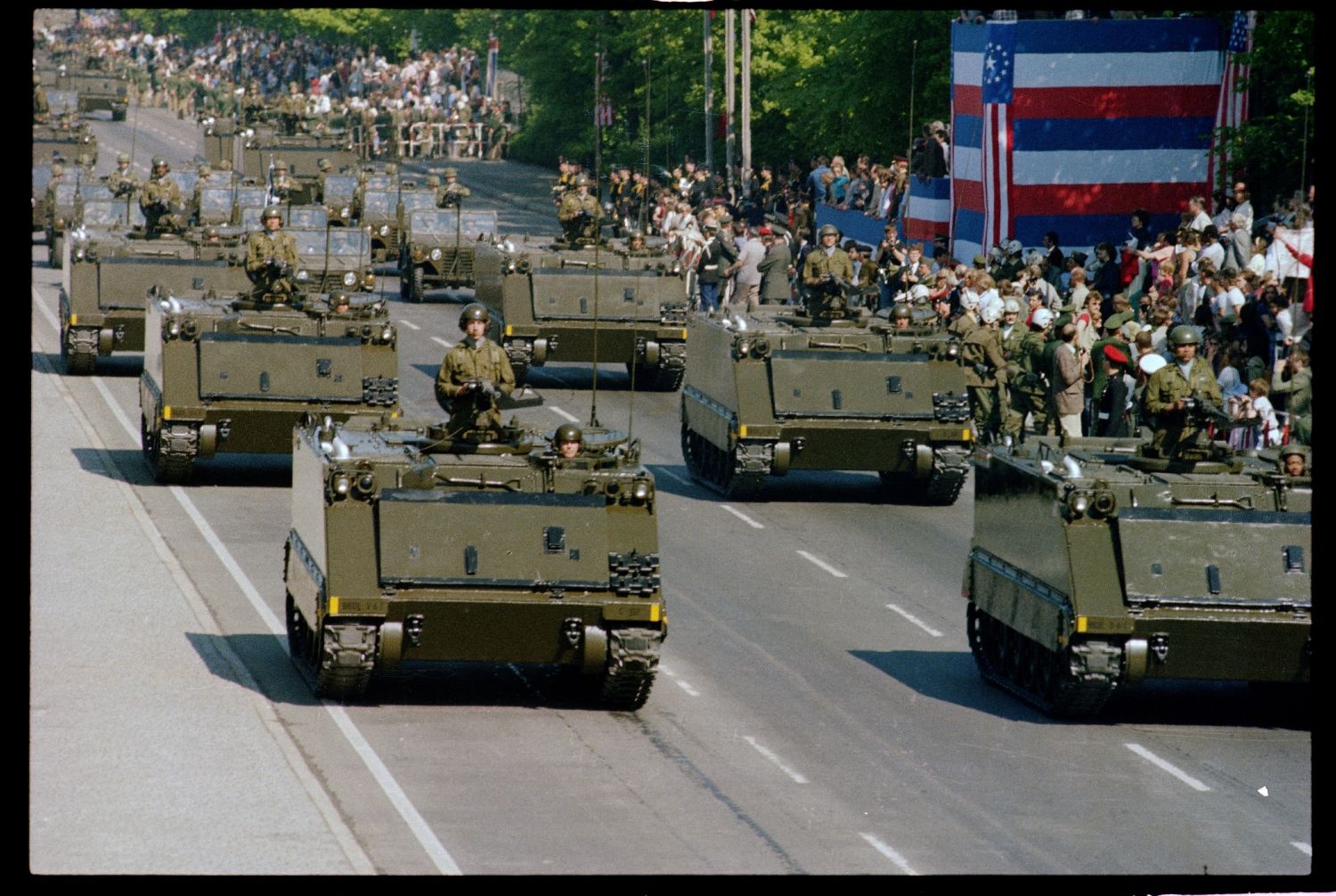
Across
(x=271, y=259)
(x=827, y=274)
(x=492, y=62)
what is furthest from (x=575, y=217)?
(x=492, y=62)

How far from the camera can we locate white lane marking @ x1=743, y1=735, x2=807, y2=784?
1488 centimetres

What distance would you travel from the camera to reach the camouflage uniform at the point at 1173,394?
58.2ft

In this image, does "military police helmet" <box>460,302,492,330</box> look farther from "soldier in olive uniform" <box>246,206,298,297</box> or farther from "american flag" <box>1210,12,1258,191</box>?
"american flag" <box>1210,12,1258,191</box>

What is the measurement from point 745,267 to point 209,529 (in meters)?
14.0

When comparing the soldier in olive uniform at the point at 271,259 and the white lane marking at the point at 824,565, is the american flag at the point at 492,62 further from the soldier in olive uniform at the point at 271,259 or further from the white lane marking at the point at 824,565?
the white lane marking at the point at 824,565

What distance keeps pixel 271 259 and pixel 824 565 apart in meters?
8.06

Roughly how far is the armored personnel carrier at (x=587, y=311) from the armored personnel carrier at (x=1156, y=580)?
49.8 ft

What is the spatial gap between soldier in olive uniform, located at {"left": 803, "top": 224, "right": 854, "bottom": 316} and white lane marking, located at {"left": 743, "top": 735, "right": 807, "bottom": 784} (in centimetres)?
1062

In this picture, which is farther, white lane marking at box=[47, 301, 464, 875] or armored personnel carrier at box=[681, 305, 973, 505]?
armored personnel carrier at box=[681, 305, 973, 505]

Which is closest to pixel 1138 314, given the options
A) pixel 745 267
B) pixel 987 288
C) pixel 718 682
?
pixel 987 288

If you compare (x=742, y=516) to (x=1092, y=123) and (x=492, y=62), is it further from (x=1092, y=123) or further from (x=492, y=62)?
(x=492, y=62)

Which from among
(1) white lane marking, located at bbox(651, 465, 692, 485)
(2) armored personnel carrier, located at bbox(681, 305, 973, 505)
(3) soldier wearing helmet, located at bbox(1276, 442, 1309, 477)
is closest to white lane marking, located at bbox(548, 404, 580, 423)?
(1) white lane marking, located at bbox(651, 465, 692, 485)

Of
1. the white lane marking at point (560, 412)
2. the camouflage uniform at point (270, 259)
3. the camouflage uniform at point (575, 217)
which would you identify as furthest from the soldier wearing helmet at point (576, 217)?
the camouflage uniform at point (270, 259)

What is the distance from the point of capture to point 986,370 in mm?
27516
